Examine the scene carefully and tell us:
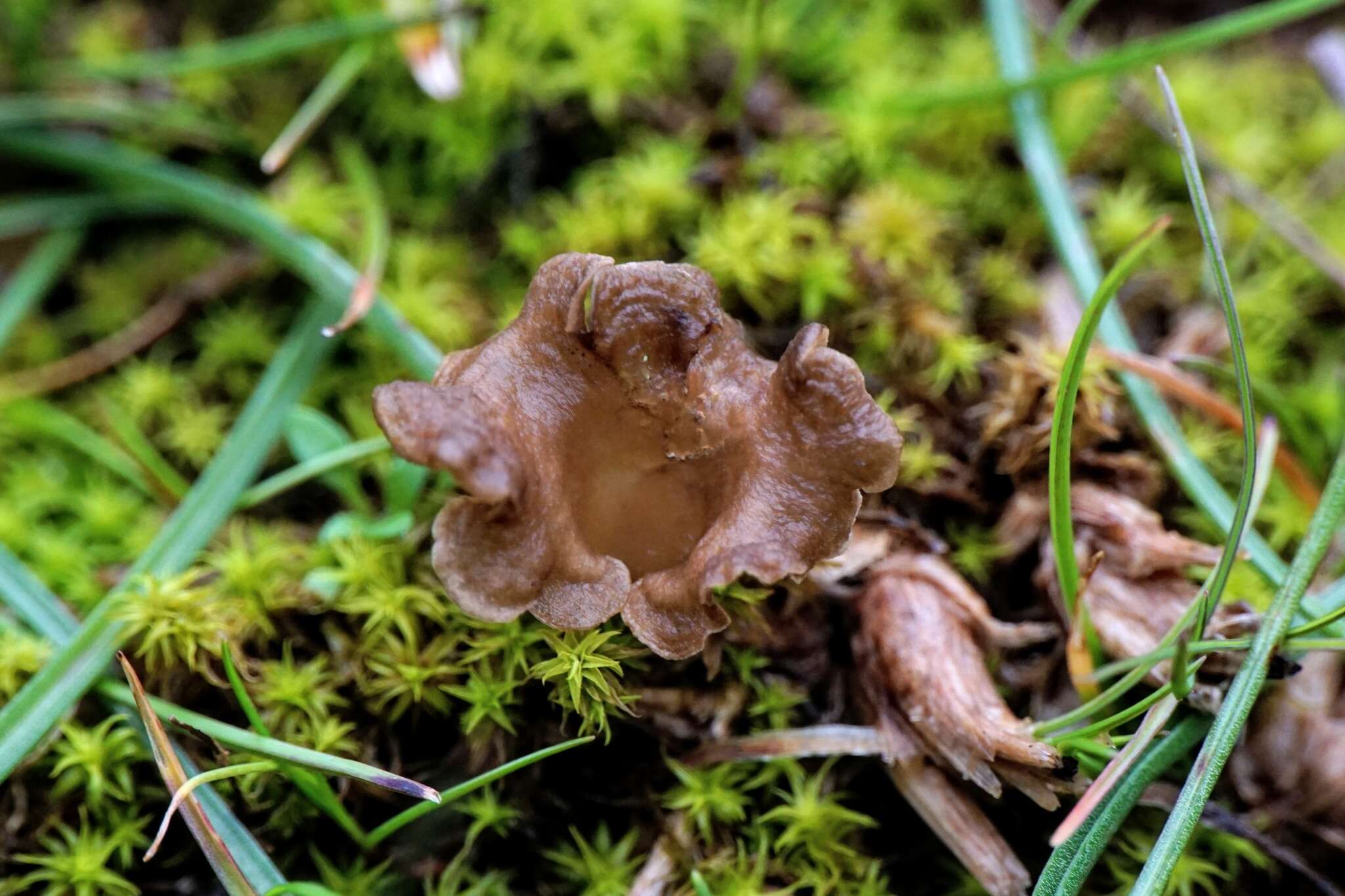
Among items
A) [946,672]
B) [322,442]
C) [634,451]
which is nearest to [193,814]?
[322,442]

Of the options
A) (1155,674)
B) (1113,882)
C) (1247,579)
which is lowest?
(1113,882)

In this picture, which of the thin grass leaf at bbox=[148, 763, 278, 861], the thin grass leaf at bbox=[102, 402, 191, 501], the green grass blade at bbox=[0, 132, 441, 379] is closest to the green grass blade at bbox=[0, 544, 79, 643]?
the thin grass leaf at bbox=[102, 402, 191, 501]

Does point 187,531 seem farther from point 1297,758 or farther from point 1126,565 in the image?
point 1297,758

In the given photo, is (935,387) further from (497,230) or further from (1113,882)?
(497,230)

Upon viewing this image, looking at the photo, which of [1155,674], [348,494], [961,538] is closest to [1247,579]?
[1155,674]

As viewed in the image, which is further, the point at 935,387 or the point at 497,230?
the point at 497,230

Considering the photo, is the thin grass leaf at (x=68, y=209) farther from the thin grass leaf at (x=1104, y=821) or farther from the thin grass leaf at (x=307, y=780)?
the thin grass leaf at (x=1104, y=821)

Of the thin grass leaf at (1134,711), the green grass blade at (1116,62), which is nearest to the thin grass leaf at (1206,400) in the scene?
the green grass blade at (1116,62)
